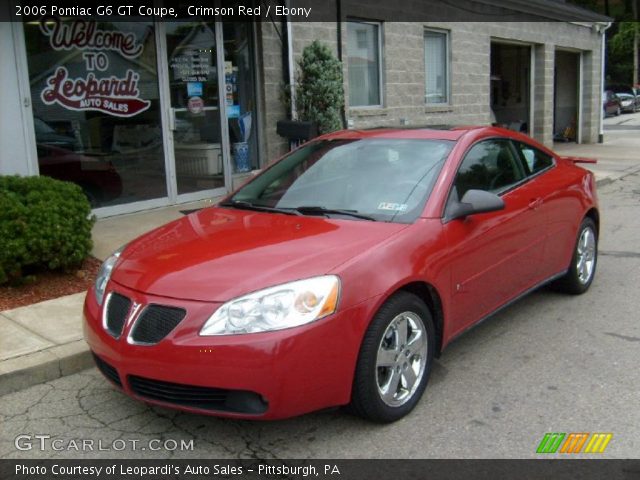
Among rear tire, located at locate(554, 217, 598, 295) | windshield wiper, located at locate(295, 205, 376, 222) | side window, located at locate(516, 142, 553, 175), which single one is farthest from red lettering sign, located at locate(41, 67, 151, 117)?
rear tire, located at locate(554, 217, 598, 295)

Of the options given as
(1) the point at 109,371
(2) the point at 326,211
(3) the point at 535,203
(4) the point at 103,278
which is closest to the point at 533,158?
(3) the point at 535,203

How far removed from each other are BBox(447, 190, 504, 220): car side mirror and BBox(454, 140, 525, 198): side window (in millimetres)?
201

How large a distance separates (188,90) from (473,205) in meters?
6.16

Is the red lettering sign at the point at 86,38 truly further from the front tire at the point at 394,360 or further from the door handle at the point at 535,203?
the front tire at the point at 394,360

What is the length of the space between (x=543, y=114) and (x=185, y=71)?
1198 centimetres

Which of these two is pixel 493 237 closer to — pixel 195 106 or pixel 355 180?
pixel 355 180

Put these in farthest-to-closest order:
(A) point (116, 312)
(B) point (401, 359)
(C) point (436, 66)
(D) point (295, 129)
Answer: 1. (C) point (436, 66)
2. (D) point (295, 129)
3. (B) point (401, 359)
4. (A) point (116, 312)

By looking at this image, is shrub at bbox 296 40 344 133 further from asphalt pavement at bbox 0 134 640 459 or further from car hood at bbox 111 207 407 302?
car hood at bbox 111 207 407 302

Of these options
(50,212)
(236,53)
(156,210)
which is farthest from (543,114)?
(50,212)

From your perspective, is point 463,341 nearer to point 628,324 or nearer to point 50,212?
point 628,324

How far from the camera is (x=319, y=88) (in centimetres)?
992

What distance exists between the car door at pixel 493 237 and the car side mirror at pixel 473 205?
0.18ft

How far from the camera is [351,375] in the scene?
10.7 feet

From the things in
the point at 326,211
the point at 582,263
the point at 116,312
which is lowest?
the point at 582,263
